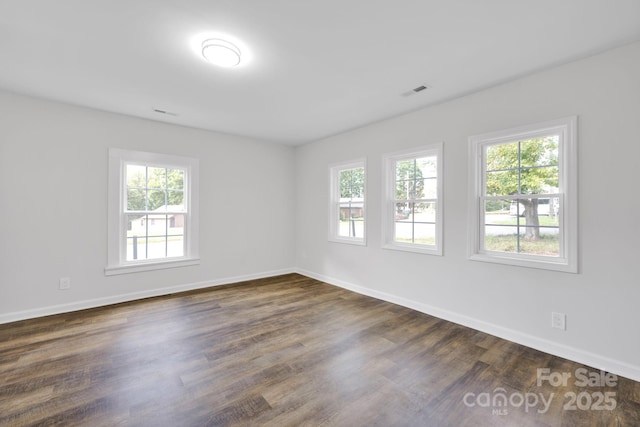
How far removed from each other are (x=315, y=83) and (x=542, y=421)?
3210mm

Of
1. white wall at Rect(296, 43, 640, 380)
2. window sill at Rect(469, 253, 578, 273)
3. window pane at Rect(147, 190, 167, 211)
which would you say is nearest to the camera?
Result: white wall at Rect(296, 43, 640, 380)

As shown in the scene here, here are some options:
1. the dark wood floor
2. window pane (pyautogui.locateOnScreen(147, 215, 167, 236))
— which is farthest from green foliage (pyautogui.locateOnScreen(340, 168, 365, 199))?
window pane (pyautogui.locateOnScreen(147, 215, 167, 236))

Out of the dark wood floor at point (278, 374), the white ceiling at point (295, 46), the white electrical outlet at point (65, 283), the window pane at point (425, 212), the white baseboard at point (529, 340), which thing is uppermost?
the white ceiling at point (295, 46)

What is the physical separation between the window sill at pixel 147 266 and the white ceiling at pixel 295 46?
2.13m

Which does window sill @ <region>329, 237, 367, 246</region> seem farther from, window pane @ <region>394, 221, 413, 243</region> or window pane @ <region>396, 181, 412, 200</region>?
window pane @ <region>396, 181, 412, 200</region>

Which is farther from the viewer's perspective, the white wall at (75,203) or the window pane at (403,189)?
the window pane at (403,189)

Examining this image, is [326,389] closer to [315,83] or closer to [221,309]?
[221,309]

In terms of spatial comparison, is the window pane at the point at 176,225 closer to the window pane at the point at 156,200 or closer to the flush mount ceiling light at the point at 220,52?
the window pane at the point at 156,200

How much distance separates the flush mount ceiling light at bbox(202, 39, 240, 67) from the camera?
7.06ft

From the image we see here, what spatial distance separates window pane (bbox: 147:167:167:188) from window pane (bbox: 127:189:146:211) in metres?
0.18

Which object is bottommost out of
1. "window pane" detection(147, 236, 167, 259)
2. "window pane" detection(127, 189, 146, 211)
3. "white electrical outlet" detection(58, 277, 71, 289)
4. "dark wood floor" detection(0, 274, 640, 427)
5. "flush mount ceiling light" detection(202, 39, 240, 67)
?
"dark wood floor" detection(0, 274, 640, 427)

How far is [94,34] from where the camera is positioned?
206cm

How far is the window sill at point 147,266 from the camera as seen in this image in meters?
Result: 3.70

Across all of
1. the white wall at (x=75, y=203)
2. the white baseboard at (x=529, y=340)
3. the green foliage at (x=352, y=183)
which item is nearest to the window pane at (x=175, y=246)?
the white wall at (x=75, y=203)
